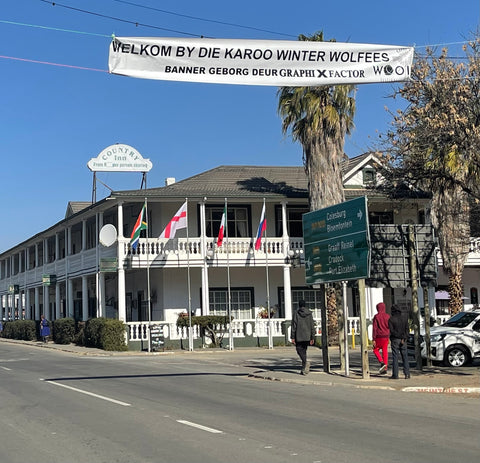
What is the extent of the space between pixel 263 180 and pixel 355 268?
68.0 feet

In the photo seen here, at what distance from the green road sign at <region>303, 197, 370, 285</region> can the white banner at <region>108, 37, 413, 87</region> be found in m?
4.55

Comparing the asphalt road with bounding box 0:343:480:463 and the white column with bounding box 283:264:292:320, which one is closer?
the asphalt road with bounding box 0:343:480:463

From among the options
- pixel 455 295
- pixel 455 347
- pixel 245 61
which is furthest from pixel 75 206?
pixel 245 61

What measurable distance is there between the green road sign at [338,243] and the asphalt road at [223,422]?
2.91m

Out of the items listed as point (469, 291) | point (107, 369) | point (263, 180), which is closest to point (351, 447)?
point (107, 369)

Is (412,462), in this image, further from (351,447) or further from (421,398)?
(421,398)

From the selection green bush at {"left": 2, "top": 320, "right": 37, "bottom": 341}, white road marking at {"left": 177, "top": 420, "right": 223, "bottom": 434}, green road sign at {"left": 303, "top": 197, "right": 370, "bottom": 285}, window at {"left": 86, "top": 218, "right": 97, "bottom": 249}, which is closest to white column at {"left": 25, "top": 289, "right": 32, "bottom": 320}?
green bush at {"left": 2, "top": 320, "right": 37, "bottom": 341}

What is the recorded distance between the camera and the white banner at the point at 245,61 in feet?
38.3

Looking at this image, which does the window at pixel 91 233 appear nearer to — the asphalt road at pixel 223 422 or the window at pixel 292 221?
the window at pixel 292 221

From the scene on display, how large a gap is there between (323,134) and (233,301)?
10264 mm

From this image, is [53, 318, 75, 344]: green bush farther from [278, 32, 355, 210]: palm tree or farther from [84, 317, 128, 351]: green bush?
[278, 32, 355, 210]: palm tree

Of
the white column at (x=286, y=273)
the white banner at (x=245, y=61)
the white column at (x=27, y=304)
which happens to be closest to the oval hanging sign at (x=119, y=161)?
the white column at (x=286, y=273)

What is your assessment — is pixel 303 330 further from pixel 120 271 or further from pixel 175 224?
pixel 120 271

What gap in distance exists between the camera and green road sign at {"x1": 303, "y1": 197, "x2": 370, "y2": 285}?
1645 centimetres
